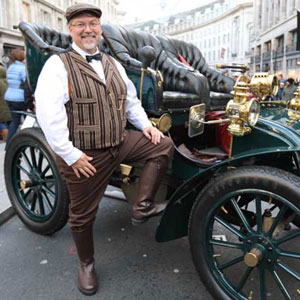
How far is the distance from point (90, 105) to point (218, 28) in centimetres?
9197

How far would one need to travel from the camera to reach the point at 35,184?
3172 millimetres

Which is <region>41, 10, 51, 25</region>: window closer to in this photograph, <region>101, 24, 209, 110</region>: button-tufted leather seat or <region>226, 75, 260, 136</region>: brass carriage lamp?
<region>101, 24, 209, 110</region>: button-tufted leather seat

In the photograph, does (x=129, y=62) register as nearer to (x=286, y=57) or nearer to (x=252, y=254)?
(x=252, y=254)

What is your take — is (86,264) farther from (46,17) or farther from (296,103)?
(46,17)

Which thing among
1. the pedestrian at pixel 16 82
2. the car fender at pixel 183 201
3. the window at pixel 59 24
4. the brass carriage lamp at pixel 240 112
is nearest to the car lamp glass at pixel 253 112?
the brass carriage lamp at pixel 240 112

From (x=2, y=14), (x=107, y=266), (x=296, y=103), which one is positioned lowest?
(x=107, y=266)

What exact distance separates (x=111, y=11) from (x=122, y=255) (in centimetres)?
5999

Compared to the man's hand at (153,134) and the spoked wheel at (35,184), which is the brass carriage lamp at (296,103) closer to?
the man's hand at (153,134)

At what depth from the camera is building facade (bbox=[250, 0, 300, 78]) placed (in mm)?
33594

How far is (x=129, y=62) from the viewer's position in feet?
9.53

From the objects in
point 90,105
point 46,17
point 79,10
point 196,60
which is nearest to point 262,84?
point 90,105

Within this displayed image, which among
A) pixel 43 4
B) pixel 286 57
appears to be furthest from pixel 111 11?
pixel 286 57

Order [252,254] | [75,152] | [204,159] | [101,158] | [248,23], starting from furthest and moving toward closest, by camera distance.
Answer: [248,23], [204,159], [101,158], [75,152], [252,254]

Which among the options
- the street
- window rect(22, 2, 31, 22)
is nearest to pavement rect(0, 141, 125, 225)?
the street
